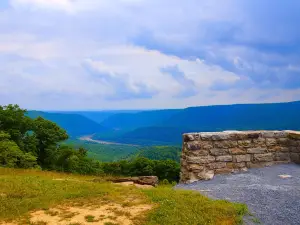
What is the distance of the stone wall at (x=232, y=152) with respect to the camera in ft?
36.4

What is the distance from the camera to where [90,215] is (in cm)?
686

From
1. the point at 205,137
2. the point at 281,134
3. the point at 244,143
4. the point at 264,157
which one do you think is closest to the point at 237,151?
the point at 244,143

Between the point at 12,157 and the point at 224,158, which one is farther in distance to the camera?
the point at 12,157

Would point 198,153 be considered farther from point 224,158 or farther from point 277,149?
point 277,149

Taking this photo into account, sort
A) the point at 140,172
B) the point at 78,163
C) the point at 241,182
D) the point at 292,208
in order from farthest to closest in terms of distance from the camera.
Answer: the point at 140,172, the point at 78,163, the point at 241,182, the point at 292,208

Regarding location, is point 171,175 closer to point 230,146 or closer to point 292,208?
point 230,146

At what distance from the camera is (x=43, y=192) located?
8.54 metres

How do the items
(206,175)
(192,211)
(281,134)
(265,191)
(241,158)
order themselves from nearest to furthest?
(192,211), (265,191), (206,175), (241,158), (281,134)

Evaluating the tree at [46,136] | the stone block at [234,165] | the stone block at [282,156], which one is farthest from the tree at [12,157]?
the stone block at [282,156]

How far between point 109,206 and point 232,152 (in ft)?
18.3

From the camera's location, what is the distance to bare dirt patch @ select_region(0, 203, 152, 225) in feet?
21.4

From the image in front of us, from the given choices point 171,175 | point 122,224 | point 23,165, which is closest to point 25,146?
point 23,165

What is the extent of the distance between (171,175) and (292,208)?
129 ft

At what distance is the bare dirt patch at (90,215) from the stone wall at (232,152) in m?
4.02
